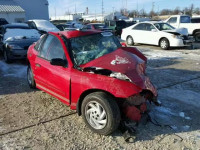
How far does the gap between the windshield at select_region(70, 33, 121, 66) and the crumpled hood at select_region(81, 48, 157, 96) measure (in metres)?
0.21

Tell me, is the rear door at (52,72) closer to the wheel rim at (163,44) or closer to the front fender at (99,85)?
the front fender at (99,85)

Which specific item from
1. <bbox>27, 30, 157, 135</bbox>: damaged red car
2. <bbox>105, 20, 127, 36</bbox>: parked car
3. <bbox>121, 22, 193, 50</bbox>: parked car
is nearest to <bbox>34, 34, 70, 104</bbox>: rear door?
<bbox>27, 30, 157, 135</bbox>: damaged red car

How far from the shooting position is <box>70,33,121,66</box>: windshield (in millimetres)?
4227

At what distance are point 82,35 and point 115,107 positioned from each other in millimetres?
1916

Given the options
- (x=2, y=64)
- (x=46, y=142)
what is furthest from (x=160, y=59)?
(x=46, y=142)

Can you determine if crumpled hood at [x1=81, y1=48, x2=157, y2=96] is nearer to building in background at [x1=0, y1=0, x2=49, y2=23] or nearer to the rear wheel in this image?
the rear wheel

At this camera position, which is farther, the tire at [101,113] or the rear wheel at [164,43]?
the rear wheel at [164,43]

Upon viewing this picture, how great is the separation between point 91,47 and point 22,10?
96.0ft

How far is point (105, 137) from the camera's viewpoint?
142 inches


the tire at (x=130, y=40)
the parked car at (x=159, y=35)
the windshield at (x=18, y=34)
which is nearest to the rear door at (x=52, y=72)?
the windshield at (x=18, y=34)

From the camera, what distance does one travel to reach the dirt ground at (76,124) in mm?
3447

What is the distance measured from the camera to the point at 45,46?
16.3 ft

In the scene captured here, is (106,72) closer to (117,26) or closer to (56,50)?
(56,50)

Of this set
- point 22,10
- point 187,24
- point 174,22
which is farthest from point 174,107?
point 22,10
